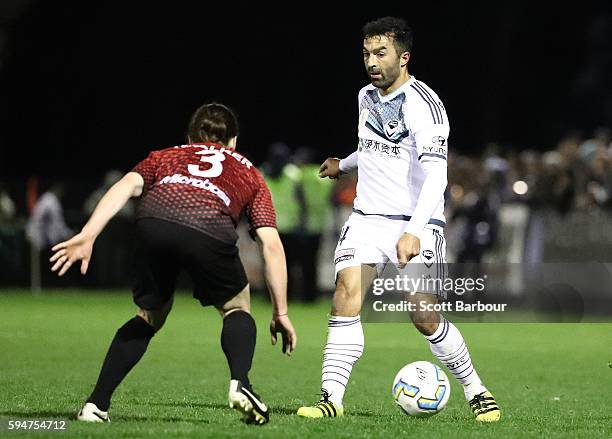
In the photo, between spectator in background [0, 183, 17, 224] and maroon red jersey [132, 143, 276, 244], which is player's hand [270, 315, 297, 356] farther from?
spectator in background [0, 183, 17, 224]

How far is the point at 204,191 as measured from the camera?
25.9ft

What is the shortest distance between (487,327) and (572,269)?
2.51m

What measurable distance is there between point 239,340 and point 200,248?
57 cm

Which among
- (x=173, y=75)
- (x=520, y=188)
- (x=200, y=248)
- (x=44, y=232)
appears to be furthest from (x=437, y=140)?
(x=173, y=75)

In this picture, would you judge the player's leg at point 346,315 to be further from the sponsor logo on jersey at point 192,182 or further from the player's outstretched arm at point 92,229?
the player's outstretched arm at point 92,229

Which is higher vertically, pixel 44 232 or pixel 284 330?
pixel 44 232

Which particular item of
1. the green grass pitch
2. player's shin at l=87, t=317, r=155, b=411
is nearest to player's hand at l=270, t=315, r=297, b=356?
the green grass pitch

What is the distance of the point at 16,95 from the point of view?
32219 millimetres

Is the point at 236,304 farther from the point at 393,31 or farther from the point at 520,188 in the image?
the point at 520,188

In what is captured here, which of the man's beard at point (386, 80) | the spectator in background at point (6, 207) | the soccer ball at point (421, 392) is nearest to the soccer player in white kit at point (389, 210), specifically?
the man's beard at point (386, 80)

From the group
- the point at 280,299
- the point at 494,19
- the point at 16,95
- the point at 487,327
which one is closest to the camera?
the point at 280,299

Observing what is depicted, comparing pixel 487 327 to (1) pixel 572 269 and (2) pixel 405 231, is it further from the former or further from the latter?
(2) pixel 405 231

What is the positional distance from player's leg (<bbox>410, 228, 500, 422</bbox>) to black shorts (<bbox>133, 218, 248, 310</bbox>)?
1.30m

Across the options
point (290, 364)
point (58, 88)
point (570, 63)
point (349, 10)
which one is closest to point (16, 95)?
point (58, 88)
